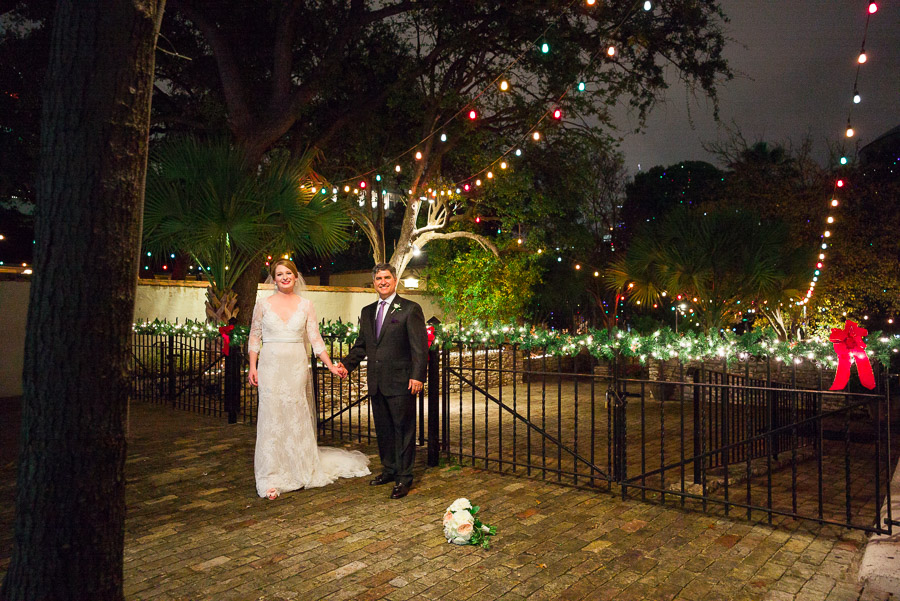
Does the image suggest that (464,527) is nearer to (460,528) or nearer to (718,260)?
(460,528)

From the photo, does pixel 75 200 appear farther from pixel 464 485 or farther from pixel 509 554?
pixel 464 485

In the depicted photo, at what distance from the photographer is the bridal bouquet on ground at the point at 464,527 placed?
438cm

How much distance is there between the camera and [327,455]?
251 inches

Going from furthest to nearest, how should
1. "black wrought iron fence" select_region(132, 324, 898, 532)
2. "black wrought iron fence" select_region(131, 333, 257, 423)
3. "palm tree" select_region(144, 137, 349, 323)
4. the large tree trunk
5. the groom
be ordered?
"palm tree" select_region(144, 137, 349, 323) < "black wrought iron fence" select_region(131, 333, 257, 423) < the groom < "black wrought iron fence" select_region(132, 324, 898, 532) < the large tree trunk

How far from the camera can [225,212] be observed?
9.88 m

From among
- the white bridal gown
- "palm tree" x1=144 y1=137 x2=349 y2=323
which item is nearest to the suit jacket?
the white bridal gown

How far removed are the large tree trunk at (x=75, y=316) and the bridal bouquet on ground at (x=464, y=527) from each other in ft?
7.89

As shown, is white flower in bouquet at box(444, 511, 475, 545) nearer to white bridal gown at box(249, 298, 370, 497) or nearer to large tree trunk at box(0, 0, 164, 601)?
white bridal gown at box(249, 298, 370, 497)

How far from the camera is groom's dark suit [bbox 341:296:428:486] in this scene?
223 inches

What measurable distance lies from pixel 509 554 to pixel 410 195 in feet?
45.3

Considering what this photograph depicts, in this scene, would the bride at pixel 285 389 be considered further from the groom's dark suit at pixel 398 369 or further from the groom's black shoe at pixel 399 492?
the groom's black shoe at pixel 399 492

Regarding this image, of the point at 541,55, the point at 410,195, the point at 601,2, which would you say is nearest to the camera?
the point at 601,2

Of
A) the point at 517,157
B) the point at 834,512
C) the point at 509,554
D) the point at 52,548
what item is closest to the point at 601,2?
the point at 517,157

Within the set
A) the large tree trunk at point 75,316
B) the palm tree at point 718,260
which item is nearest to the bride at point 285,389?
the large tree trunk at point 75,316
